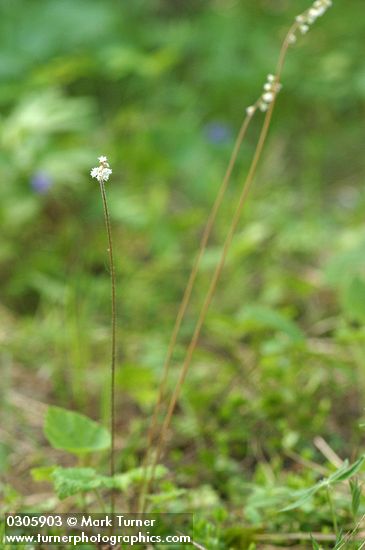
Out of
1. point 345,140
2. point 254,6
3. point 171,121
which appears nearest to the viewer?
point 171,121

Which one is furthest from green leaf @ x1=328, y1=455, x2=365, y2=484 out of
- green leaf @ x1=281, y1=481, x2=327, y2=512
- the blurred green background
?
the blurred green background

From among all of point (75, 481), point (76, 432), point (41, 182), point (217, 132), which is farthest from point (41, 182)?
point (75, 481)

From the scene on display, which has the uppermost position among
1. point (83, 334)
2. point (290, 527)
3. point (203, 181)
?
point (203, 181)

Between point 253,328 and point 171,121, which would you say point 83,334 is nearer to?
point 253,328

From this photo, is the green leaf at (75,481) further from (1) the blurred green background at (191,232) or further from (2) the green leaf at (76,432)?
(1) the blurred green background at (191,232)

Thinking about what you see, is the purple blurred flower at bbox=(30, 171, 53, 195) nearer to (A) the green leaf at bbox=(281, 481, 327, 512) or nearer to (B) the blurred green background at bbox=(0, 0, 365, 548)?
(B) the blurred green background at bbox=(0, 0, 365, 548)

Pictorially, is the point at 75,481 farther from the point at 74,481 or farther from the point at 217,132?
the point at 217,132

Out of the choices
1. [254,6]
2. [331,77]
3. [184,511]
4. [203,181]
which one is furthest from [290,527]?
[254,6]

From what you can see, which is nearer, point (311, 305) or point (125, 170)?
point (311, 305)
